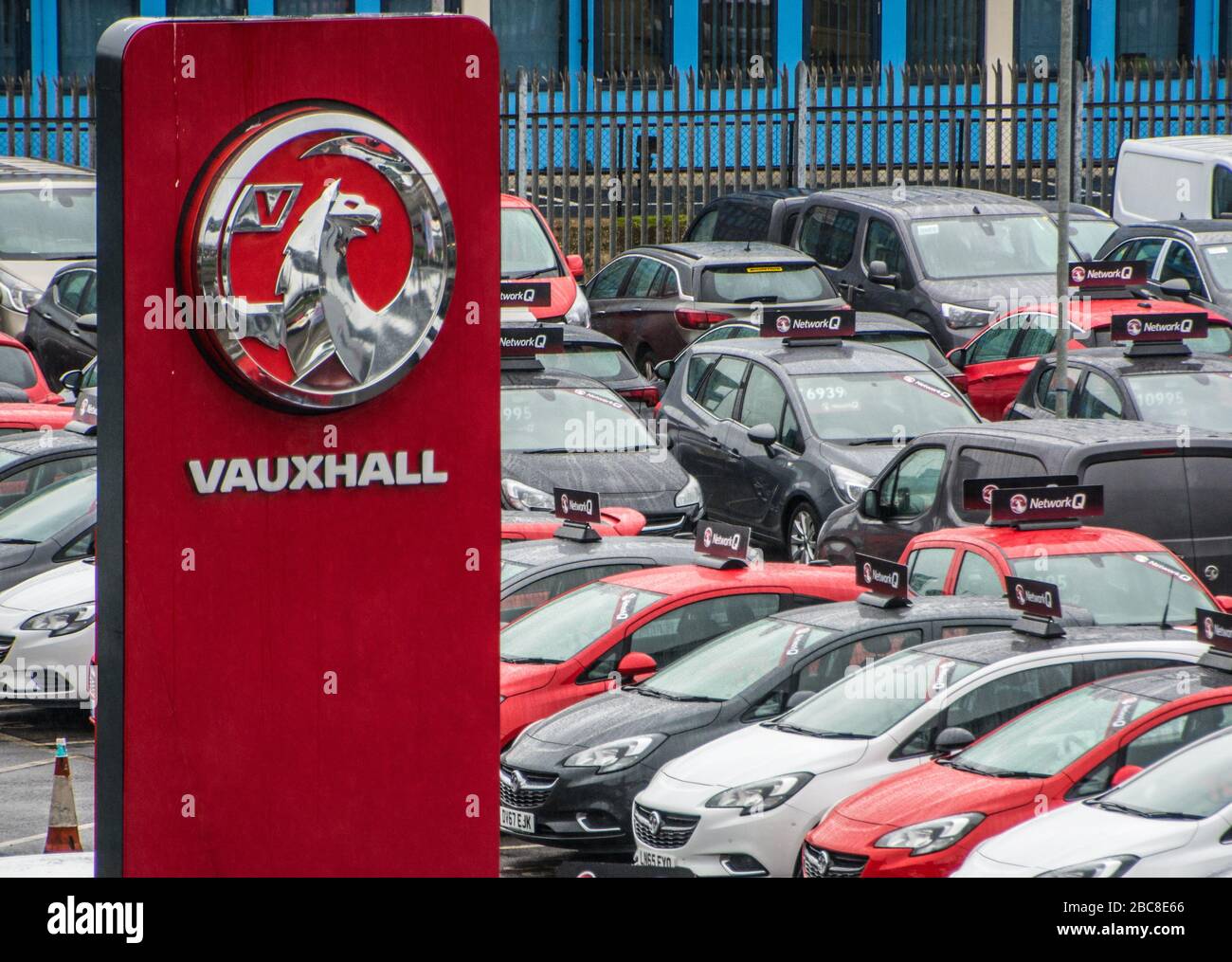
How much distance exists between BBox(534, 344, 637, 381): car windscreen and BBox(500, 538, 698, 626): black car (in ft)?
18.5

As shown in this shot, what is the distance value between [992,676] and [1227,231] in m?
12.4

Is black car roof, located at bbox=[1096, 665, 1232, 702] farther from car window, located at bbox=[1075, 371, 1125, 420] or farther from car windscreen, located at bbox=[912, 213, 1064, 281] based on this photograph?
car windscreen, located at bbox=[912, 213, 1064, 281]

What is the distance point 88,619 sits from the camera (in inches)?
563

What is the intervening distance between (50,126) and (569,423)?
14.4 m

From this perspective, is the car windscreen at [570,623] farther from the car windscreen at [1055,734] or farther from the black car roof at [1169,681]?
the black car roof at [1169,681]

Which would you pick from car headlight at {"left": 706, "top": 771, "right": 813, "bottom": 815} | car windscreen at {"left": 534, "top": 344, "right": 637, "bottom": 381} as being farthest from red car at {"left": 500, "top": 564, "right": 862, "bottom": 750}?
car windscreen at {"left": 534, "top": 344, "right": 637, "bottom": 381}

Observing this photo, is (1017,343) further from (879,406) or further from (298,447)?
(298,447)

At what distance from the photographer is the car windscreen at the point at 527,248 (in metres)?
23.0

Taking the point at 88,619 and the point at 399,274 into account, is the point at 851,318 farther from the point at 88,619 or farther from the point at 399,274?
the point at 399,274

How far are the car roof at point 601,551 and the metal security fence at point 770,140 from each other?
42.9ft

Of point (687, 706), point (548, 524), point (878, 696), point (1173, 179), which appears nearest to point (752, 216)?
point (1173, 179)

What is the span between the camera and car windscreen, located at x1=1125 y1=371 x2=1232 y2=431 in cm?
1600

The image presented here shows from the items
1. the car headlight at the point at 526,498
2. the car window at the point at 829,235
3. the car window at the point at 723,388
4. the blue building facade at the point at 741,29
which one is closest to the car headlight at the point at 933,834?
the car headlight at the point at 526,498
